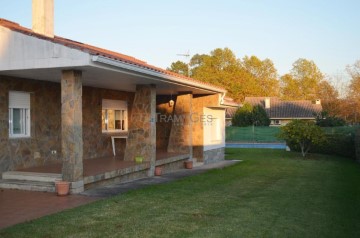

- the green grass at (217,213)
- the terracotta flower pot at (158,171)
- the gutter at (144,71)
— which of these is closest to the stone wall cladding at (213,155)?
the gutter at (144,71)

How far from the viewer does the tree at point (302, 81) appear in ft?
225

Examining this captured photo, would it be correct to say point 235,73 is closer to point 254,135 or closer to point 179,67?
point 179,67

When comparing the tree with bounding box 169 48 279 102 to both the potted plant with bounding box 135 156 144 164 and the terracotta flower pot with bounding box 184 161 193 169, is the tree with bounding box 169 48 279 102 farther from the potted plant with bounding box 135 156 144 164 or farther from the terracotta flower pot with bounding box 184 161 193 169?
the potted plant with bounding box 135 156 144 164

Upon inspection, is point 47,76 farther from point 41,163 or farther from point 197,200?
point 197,200

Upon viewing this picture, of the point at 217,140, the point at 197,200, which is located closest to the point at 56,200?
the point at 197,200

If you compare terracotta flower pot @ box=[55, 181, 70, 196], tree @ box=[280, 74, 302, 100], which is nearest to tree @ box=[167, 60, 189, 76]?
tree @ box=[280, 74, 302, 100]

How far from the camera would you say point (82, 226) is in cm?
633

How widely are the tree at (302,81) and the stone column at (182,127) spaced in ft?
184

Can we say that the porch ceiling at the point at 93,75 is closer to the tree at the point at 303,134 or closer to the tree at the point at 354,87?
the tree at the point at 303,134

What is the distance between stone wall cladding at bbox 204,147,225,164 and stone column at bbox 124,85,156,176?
16.9ft

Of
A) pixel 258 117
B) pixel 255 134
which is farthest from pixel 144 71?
pixel 258 117

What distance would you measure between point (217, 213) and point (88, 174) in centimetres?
417

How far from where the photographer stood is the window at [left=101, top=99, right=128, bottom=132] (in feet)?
49.6

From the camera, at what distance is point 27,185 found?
969cm
